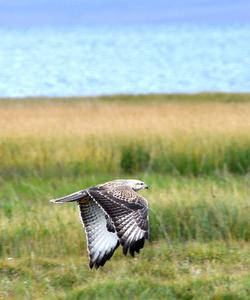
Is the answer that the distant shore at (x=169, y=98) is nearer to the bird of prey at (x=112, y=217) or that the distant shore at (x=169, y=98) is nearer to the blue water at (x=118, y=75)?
the blue water at (x=118, y=75)

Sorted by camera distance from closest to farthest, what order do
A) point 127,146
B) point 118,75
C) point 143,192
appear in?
point 143,192 < point 127,146 < point 118,75

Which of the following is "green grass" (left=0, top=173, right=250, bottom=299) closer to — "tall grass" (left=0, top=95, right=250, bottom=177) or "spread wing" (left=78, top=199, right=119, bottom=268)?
"spread wing" (left=78, top=199, right=119, bottom=268)

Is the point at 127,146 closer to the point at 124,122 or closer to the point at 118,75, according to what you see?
the point at 124,122

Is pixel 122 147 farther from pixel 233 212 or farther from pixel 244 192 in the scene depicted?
pixel 233 212

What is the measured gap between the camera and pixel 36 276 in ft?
28.5

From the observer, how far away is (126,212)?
789 cm

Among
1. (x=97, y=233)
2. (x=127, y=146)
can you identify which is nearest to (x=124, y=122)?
(x=127, y=146)

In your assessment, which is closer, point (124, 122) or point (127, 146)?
point (127, 146)

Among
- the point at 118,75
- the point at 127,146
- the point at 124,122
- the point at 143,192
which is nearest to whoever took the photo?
the point at 143,192

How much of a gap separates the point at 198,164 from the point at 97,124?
2749mm

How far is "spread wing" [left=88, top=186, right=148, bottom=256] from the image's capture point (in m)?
7.65

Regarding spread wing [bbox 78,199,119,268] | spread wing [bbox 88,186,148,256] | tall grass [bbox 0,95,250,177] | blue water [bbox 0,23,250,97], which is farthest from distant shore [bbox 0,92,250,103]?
spread wing [bbox 88,186,148,256]

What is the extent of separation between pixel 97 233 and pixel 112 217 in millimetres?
601

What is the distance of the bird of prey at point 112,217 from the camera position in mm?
7719
